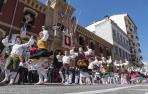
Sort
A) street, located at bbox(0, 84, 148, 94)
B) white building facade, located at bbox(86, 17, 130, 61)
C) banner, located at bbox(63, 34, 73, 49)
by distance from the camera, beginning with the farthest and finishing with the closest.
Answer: white building facade, located at bbox(86, 17, 130, 61) → banner, located at bbox(63, 34, 73, 49) → street, located at bbox(0, 84, 148, 94)

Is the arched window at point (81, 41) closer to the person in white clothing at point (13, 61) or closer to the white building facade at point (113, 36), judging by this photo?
the white building facade at point (113, 36)

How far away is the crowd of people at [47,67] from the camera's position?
8.50 meters

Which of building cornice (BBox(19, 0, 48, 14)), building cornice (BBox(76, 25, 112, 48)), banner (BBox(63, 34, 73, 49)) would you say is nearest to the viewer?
building cornice (BBox(19, 0, 48, 14))

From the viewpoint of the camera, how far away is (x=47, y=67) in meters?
13.2

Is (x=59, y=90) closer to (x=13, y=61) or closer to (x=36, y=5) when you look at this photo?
(x=13, y=61)

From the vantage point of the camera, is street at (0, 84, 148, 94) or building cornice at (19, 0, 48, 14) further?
building cornice at (19, 0, 48, 14)

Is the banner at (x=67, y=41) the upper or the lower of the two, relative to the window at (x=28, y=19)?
lower

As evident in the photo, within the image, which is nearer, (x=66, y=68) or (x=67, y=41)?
(x=66, y=68)

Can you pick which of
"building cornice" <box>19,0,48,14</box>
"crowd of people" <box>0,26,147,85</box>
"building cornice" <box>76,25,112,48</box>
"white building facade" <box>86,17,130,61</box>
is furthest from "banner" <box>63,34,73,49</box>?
"white building facade" <box>86,17,130,61</box>

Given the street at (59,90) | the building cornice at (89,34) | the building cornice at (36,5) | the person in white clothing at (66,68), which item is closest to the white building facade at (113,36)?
the building cornice at (89,34)

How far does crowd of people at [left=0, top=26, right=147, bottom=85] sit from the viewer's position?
8.50 metres

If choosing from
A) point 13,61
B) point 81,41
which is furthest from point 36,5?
point 13,61

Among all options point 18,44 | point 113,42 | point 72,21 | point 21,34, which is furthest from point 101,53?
point 18,44

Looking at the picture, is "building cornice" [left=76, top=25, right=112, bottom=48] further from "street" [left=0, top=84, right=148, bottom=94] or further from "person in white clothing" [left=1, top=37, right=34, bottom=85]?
"street" [left=0, top=84, right=148, bottom=94]
